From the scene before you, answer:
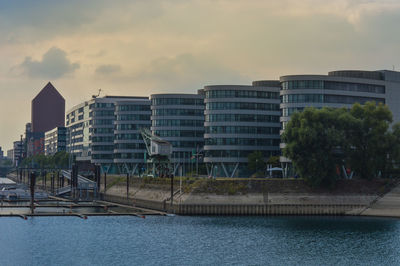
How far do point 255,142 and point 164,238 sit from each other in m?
89.1

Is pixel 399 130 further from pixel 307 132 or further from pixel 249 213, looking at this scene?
pixel 249 213

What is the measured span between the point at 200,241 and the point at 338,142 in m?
57.1

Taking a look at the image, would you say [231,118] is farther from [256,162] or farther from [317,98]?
[317,98]

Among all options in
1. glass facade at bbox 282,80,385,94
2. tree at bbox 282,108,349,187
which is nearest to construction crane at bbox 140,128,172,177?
glass facade at bbox 282,80,385,94

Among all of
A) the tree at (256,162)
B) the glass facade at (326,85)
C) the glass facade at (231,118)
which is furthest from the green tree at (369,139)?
the glass facade at (231,118)

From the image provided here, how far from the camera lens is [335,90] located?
177875 mm

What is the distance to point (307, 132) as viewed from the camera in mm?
151375

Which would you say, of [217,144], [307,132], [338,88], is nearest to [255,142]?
[217,144]

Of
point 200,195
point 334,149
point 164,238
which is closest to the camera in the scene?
point 164,238

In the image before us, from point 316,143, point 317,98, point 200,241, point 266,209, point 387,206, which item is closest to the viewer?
point 200,241

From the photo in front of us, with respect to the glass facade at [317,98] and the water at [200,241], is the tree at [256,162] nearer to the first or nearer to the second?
the glass facade at [317,98]

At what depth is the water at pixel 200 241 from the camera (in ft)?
309

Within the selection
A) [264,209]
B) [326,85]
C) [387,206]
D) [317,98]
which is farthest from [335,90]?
[264,209]

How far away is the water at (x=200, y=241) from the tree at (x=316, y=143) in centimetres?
1347
